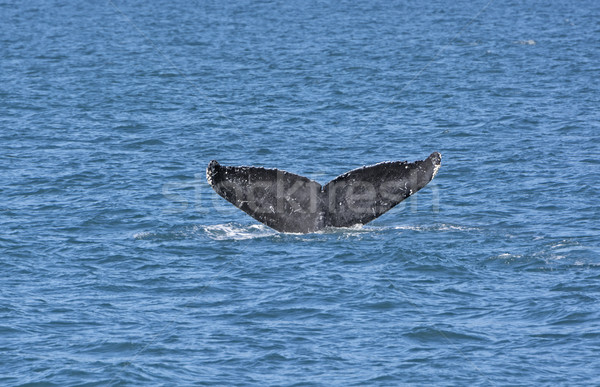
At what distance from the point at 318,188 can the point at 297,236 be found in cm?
250

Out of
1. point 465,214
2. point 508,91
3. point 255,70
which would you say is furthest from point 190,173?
point 255,70

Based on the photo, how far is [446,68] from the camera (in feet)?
164

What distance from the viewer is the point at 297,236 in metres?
20.7

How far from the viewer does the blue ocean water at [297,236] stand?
15320 millimetres

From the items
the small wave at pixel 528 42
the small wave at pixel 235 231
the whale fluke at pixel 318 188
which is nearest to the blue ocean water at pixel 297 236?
the small wave at pixel 235 231

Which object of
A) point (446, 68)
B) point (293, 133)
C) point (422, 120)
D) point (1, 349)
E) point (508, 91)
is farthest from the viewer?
point (446, 68)

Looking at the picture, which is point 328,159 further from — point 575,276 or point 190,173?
point 575,276

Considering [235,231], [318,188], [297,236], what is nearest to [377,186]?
[318,188]

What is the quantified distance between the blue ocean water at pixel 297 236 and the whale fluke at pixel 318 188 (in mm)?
1275

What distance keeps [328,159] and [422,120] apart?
24.9 feet

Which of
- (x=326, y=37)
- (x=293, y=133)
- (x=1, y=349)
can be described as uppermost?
(x=326, y=37)

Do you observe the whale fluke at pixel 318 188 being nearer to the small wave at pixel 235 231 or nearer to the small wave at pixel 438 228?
the small wave at pixel 235 231

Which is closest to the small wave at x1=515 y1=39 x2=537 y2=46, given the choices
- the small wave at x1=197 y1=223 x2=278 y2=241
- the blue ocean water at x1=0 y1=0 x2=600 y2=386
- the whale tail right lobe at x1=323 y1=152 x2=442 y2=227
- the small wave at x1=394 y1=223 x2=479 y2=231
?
the blue ocean water at x1=0 y1=0 x2=600 y2=386

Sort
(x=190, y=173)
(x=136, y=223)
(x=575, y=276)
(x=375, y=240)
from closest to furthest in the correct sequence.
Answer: (x=575, y=276) → (x=375, y=240) → (x=136, y=223) → (x=190, y=173)
